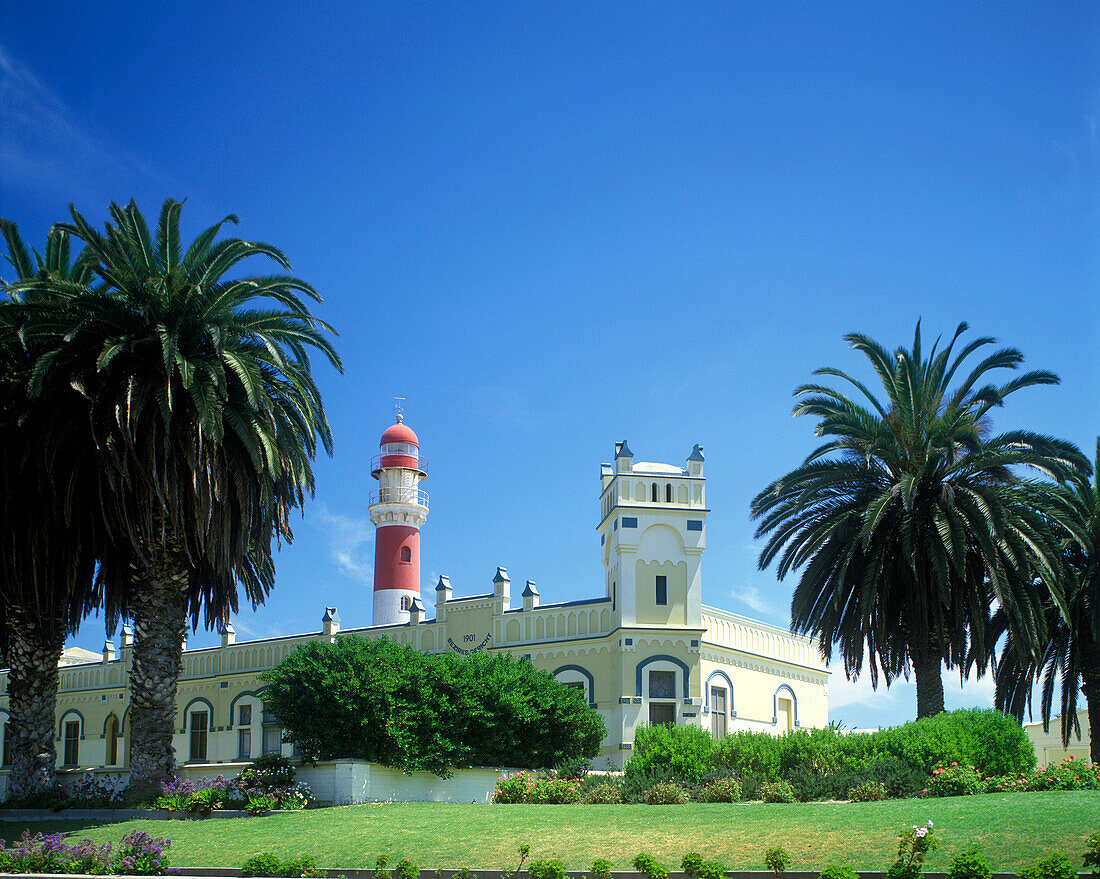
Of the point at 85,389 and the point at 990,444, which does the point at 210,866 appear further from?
the point at 990,444

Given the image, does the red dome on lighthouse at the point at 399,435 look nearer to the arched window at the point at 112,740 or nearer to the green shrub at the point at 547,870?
the arched window at the point at 112,740

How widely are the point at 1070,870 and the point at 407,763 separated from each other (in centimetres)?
1677

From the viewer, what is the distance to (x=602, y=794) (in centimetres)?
2533

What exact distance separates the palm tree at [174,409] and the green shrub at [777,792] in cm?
1381

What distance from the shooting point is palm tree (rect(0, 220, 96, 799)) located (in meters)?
26.7

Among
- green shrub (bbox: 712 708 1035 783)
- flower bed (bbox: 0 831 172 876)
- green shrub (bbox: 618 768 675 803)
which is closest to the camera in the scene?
flower bed (bbox: 0 831 172 876)

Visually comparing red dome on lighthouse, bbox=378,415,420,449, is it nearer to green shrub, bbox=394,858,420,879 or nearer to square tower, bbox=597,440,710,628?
square tower, bbox=597,440,710,628

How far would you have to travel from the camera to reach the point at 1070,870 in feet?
48.5

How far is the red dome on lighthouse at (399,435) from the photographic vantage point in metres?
58.0

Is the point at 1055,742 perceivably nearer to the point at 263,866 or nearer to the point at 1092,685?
the point at 1092,685

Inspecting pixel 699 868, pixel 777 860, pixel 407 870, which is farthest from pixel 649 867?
pixel 407 870

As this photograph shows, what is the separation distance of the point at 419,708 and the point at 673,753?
6.73 metres

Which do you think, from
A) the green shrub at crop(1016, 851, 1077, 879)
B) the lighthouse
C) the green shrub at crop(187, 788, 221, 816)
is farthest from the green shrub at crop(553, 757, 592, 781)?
the lighthouse

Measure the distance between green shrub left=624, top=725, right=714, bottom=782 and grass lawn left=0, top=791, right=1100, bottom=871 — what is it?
10.9 feet
